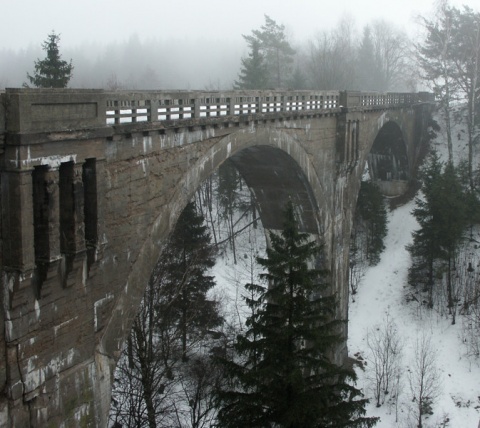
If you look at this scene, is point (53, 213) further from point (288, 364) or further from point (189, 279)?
point (189, 279)

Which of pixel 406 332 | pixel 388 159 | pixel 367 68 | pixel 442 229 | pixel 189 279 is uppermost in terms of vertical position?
pixel 367 68

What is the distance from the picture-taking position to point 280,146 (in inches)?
726

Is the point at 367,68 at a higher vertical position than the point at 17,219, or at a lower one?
higher

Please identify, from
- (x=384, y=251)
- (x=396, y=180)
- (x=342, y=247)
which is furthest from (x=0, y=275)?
(x=396, y=180)

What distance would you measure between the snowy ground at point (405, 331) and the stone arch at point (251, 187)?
8037 millimetres

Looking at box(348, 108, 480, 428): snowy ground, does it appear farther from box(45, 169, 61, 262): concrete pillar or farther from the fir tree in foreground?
box(45, 169, 61, 262): concrete pillar

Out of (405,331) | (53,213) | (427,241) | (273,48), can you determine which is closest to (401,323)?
(405,331)

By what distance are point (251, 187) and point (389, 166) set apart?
20.7 m

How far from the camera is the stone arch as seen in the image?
11180 mm

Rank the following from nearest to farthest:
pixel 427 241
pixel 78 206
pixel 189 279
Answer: pixel 78 206, pixel 189 279, pixel 427 241

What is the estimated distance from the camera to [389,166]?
39844 mm

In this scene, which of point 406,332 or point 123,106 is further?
point 406,332

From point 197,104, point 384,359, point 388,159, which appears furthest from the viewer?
point 388,159

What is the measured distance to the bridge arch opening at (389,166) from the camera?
38.7 m
